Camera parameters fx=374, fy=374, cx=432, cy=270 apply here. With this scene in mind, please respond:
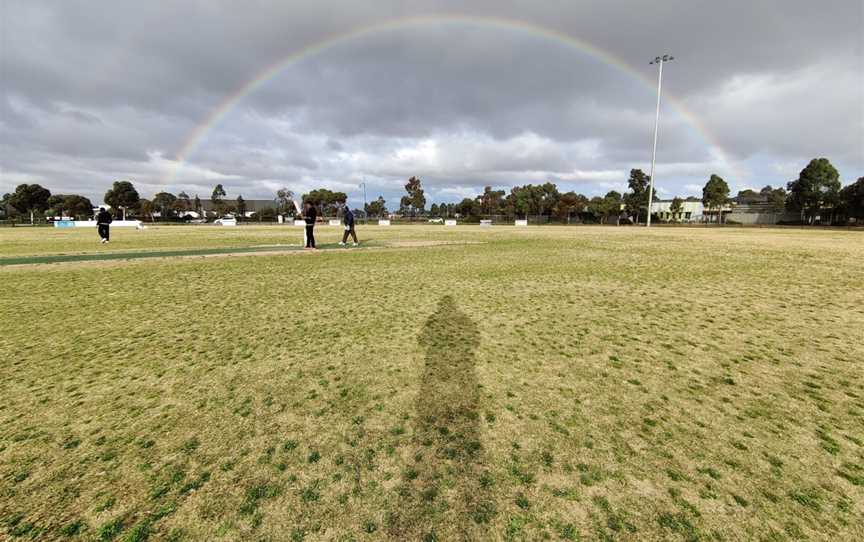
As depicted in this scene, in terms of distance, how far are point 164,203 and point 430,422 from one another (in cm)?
13894

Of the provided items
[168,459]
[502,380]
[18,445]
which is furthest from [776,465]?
[18,445]

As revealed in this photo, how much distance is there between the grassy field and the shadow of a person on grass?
2cm

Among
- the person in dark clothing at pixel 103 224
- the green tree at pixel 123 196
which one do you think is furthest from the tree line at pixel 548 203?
the person in dark clothing at pixel 103 224

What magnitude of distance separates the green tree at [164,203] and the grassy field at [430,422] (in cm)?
13099

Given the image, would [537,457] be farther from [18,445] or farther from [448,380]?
[18,445]

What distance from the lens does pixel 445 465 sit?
2.56 metres

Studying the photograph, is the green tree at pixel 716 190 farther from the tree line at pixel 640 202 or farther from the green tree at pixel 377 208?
the green tree at pixel 377 208

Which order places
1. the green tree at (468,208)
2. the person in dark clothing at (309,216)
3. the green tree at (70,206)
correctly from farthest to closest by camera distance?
the green tree at (468,208), the green tree at (70,206), the person in dark clothing at (309,216)

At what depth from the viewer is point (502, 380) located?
388cm

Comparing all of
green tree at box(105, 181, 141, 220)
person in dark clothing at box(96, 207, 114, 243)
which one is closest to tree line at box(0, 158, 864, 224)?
green tree at box(105, 181, 141, 220)

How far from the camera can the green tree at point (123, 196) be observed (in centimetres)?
9825

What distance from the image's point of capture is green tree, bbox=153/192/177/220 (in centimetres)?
11234

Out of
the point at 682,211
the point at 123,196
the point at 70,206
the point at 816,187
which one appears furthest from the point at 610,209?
the point at 70,206

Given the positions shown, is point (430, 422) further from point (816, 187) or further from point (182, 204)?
point (182, 204)
